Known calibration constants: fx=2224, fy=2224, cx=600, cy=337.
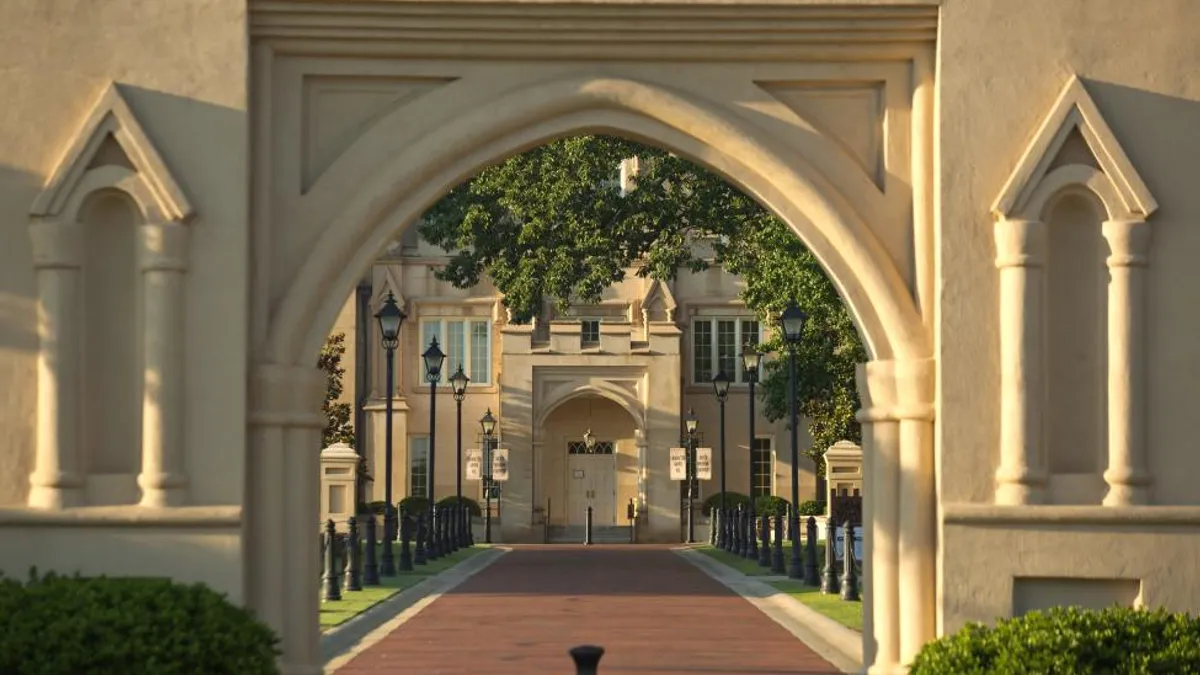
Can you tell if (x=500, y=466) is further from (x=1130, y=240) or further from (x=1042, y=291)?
(x=1130, y=240)

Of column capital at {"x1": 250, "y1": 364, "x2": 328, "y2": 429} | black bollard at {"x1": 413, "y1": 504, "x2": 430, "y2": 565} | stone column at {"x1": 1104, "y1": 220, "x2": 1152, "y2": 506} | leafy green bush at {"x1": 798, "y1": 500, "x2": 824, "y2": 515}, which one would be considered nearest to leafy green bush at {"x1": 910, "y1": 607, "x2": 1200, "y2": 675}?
stone column at {"x1": 1104, "y1": 220, "x2": 1152, "y2": 506}

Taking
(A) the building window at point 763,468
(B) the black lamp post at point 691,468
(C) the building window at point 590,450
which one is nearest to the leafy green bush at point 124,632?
(B) the black lamp post at point 691,468

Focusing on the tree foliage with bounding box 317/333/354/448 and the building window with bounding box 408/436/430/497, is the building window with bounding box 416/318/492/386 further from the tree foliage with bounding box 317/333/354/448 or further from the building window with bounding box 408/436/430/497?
the tree foliage with bounding box 317/333/354/448

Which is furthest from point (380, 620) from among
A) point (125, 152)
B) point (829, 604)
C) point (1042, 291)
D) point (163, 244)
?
point (1042, 291)

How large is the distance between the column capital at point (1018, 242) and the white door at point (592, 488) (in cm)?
5883

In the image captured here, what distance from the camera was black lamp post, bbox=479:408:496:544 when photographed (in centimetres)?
6675

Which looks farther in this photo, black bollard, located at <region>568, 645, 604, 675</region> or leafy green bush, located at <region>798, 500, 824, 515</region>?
leafy green bush, located at <region>798, 500, 824, 515</region>

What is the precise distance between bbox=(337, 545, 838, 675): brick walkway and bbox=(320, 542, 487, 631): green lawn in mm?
791

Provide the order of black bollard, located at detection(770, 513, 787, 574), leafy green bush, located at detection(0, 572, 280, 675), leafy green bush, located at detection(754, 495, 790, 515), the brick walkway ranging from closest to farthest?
leafy green bush, located at detection(0, 572, 280, 675)
the brick walkway
black bollard, located at detection(770, 513, 787, 574)
leafy green bush, located at detection(754, 495, 790, 515)

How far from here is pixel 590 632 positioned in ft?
77.6

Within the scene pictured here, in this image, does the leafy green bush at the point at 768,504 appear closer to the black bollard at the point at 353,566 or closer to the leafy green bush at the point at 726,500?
the leafy green bush at the point at 726,500

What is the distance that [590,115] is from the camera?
15094mm

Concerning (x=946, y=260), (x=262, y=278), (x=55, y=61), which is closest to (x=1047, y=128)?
(x=946, y=260)

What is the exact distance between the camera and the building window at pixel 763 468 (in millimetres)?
75250
